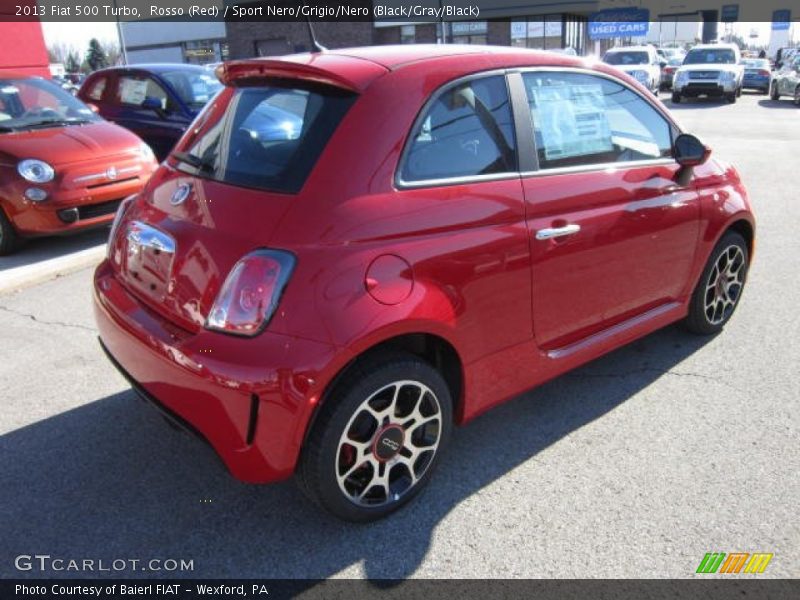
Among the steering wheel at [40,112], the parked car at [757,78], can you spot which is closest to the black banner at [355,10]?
the parked car at [757,78]

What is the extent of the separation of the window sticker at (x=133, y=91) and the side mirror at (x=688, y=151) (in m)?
7.66

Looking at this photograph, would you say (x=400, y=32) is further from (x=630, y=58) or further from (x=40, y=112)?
(x=40, y=112)

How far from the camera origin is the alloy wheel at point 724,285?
423 cm

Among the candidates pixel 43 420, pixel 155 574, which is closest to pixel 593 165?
pixel 155 574

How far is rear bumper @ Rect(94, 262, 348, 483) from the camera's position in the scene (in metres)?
2.29

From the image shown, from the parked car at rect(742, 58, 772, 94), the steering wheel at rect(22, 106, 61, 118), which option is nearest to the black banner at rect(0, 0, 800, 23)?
the parked car at rect(742, 58, 772, 94)

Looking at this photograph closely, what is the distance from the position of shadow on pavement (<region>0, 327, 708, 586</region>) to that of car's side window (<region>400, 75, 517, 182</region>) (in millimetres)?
1308

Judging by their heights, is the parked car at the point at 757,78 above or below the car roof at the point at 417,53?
below

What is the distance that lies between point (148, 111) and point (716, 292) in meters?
7.62

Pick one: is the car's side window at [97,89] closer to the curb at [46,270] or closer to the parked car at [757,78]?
the curb at [46,270]

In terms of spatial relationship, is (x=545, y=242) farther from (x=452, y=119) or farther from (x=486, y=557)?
(x=486, y=557)

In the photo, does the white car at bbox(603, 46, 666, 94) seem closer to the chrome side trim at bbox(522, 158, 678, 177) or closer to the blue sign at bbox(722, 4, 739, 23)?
the chrome side trim at bbox(522, 158, 678, 177)

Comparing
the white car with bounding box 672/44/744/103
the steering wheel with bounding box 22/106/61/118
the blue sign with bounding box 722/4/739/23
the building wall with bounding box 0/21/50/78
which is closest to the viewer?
the steering wheel with bounding box 22/106/61/118

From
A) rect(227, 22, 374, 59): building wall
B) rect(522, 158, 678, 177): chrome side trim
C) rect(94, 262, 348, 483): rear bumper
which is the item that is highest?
rect(227, 22, 374, 59): building wall
